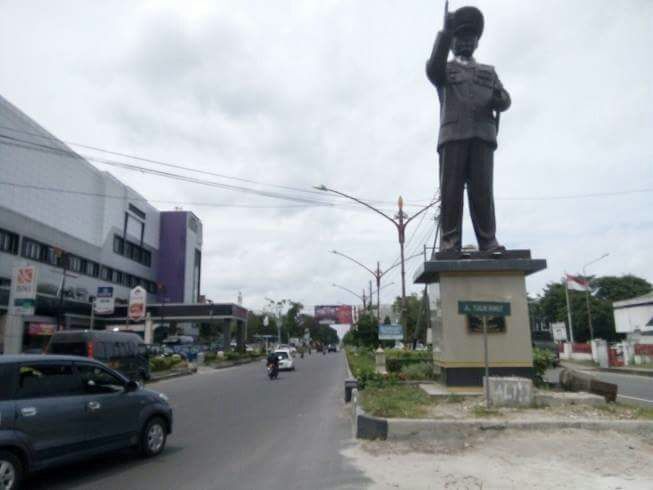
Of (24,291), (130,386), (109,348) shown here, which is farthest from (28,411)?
(24,291)

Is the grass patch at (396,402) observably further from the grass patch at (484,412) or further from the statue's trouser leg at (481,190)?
the statue's trouser leg at (481,190)

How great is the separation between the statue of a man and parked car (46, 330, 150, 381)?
1354 centimetres

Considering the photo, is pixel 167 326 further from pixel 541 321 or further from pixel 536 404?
pixel 536 404

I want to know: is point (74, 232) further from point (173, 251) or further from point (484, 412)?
point (484, 412)

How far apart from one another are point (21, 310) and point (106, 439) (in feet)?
68.0

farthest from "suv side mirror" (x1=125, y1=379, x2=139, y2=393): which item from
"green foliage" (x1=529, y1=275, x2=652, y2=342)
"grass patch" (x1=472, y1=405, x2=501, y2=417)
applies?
"green foliage" (x1=529, y1=275, x2=652, y2=342)

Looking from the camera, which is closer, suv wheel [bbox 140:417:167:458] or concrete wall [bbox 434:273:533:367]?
suv wheel [bbox 140:417:167:458]

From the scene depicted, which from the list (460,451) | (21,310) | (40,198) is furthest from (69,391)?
(40,198)

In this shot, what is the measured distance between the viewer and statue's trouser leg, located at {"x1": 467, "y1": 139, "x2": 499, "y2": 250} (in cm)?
1381

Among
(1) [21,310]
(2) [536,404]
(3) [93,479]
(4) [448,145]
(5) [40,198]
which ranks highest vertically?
(5) [40,198]

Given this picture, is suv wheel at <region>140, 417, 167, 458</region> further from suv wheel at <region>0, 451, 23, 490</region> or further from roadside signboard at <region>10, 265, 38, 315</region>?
roadside signboard at <region>10, 265, 38, 315</region>

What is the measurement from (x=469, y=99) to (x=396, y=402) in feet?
24.9

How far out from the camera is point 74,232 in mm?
51531

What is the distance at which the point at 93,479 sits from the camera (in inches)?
284
